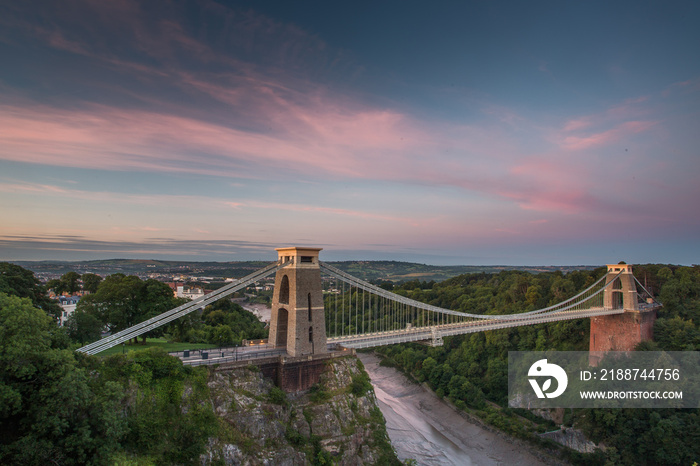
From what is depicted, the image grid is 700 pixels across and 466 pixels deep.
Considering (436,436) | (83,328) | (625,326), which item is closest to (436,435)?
(436,436)

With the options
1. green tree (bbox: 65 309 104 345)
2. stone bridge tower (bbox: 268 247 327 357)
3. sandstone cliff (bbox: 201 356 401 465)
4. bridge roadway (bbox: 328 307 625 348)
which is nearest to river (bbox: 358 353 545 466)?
bridge roadway (bbox: 328 307 625 348)

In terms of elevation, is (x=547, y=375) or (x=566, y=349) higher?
(x=566, y=349)

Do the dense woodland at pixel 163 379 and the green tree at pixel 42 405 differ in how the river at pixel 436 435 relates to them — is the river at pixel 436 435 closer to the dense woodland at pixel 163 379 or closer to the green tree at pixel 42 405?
the dense woodland at pixel 163 379

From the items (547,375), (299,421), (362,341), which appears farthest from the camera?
(547,375)

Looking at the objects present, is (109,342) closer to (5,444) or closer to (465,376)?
(5,444)

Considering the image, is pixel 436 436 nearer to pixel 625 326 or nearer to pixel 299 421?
pixel 299 421

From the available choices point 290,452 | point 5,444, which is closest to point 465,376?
point 290,452
